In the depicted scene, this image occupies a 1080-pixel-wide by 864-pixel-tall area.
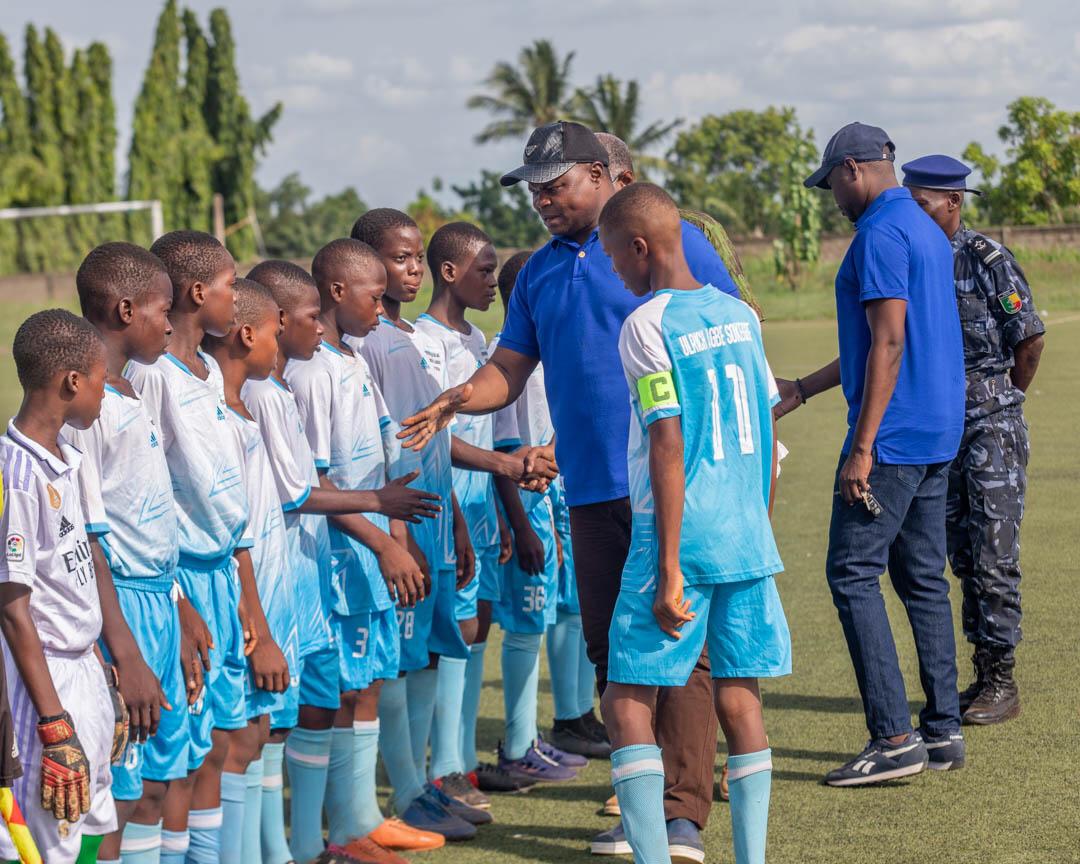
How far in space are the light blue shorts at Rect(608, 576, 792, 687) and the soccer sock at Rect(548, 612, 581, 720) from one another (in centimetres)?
227

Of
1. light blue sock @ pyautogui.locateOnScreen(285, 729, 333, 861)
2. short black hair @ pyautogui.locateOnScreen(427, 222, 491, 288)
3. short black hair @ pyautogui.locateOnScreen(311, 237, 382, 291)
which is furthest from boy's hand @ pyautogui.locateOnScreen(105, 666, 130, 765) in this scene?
short black hair @ pyautogui.locateOnScreen(427, 222, 491, 288)

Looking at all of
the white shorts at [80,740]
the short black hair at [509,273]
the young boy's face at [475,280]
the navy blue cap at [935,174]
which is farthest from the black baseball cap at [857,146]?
the white shorts at [80,740]

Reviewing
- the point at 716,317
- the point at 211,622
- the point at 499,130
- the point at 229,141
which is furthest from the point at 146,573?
the point at 499,130

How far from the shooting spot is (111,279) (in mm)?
3906

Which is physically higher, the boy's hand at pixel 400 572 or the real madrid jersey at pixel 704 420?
the real madrid jersey at pixel 704 420

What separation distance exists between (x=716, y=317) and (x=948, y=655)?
7.34 ft

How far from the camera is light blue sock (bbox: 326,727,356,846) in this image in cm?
492

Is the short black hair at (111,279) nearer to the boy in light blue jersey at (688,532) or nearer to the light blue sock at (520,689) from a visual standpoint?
the boy in light blue jersey at (688,532)

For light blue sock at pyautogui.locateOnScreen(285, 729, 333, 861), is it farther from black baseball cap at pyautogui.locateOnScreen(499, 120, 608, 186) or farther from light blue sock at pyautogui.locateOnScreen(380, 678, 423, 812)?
black baseball cap at pyautogui.locateOnScreen(499, 120, 608, 186)

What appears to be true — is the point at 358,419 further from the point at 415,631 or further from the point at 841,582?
the point at 841,582

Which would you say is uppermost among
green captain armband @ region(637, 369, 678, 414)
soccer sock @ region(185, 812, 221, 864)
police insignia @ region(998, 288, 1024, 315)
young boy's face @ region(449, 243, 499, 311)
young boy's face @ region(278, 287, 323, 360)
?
young boy's face @ region(449, 243, 499, 311)

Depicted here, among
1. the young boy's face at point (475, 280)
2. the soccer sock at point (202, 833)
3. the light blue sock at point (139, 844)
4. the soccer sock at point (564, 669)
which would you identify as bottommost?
the soccer sock at point (564, 669)

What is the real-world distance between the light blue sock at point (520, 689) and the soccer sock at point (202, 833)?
6.23 ft

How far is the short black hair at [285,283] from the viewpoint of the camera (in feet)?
15.7
